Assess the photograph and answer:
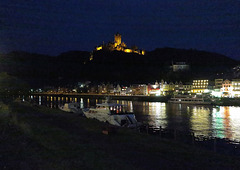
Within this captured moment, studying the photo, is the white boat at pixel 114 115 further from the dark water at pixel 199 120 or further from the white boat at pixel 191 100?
the white boat at pixel 191 100

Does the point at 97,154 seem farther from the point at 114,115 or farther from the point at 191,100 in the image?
the point at 191,100

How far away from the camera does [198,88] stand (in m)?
129

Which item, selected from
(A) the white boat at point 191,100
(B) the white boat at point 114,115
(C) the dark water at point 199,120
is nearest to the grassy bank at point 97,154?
(B) the white boat at point 114,115

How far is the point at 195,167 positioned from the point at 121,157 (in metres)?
3.14

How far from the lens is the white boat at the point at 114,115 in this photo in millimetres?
28141

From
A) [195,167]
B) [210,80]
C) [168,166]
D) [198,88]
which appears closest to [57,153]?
[168,166]

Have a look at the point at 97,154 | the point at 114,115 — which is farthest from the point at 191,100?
the point at 97,154

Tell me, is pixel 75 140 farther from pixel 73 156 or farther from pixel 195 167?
pixel 195 167

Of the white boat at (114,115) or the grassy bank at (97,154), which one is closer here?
the grassy bank at (97,154)

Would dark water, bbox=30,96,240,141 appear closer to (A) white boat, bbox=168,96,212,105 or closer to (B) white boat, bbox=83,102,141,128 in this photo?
(B) white boat, bbox=83,102,141,128

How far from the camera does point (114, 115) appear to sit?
29.6 meters

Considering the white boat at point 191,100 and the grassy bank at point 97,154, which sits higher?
the grassy bank at point 97,154

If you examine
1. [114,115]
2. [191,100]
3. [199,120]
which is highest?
[114,115]

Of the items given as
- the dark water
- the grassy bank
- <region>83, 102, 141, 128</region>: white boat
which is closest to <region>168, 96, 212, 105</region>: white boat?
the dark water
